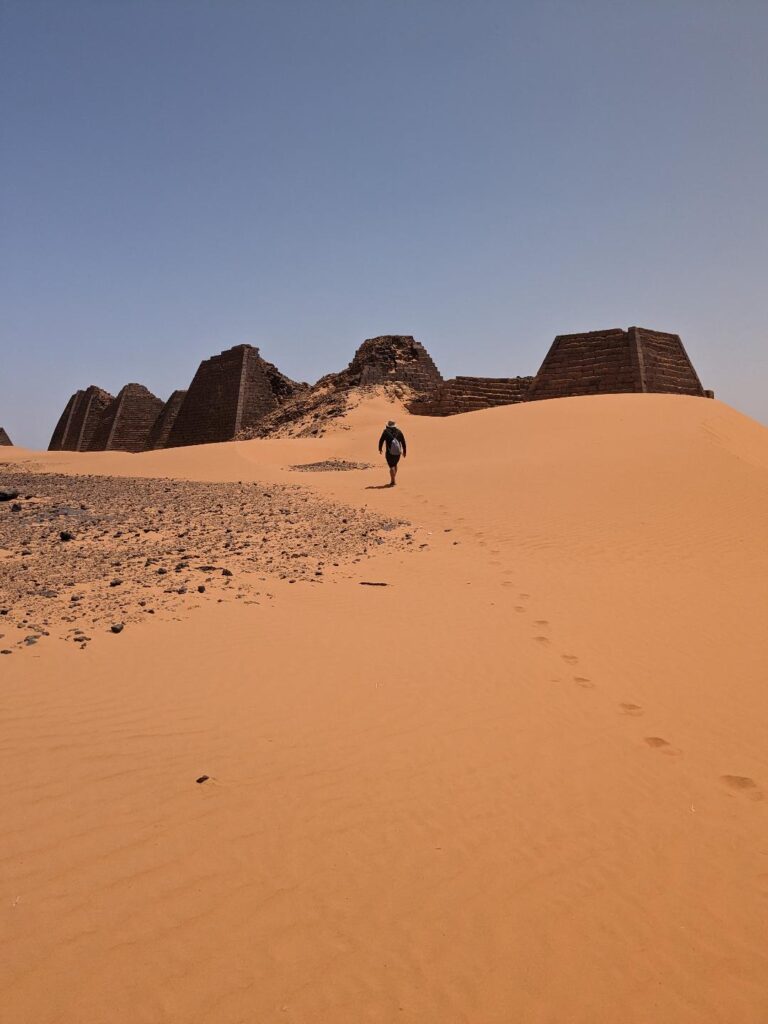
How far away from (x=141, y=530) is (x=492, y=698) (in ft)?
16.9

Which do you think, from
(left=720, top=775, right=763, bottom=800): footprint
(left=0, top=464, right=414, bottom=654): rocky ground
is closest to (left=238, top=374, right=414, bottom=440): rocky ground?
(left=0, top=464, right=414, bottom=654): rocky ground

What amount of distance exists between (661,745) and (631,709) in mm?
465

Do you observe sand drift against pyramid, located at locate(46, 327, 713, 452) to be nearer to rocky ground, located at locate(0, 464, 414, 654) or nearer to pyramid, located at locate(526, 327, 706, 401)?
pyramid, located at locate(526, 327, 706, 401)

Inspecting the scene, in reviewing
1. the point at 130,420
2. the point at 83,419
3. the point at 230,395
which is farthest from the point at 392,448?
the point at 83,419

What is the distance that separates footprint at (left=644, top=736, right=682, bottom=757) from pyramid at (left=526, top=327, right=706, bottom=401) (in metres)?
22.1

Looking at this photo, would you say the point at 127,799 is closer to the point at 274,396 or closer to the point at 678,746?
the point at 678,746

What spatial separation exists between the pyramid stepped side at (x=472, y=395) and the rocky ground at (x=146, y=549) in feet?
63.2

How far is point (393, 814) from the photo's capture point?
108 inches

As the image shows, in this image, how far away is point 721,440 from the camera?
48.4 feet

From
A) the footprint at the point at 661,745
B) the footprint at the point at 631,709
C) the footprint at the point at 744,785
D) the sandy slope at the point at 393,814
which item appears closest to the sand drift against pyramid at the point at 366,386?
the sandy slope at the point at 393,814

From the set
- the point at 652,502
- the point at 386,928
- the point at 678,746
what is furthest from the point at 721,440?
the point at 386,928

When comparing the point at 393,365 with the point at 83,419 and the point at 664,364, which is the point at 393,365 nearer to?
the point at 664,364

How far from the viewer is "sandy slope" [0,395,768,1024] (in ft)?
6.29

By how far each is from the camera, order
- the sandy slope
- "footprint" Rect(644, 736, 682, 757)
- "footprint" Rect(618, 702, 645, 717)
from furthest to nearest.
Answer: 1. "footprint" Rect(618, 702, 645, 717)
2. "footprint" Rect(644, 736, 682, 757)
3. the sandy slope
